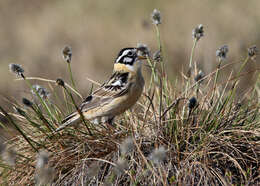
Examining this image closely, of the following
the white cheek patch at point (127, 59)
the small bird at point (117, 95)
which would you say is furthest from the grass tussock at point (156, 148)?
the white cheek patch at point (127, 59)

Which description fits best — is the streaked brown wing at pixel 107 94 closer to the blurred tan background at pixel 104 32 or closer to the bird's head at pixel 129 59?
the bird's head at pixel 129 59

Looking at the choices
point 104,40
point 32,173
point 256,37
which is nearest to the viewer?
point 32,173

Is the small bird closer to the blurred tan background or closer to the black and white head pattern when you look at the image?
the black and white head pattern

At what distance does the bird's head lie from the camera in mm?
5301

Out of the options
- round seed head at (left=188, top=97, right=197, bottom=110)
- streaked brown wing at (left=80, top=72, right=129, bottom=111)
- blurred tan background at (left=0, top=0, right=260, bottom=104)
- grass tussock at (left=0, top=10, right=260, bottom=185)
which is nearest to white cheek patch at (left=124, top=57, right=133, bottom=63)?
streaked brown wing at (left=80, top=72, right=129, bottom=111)

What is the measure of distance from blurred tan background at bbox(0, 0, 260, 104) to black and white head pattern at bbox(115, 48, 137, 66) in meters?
5.92

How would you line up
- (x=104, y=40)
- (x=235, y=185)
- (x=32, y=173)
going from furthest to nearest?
(x=104, y=40) → (x=32, y=173) → (x=235, y=185)

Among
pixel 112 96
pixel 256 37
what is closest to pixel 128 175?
pixel 112 96

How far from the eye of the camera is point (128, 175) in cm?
436

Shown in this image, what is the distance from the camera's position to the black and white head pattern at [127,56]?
5316 mm

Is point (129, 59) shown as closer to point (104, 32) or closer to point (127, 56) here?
point (127, 56)

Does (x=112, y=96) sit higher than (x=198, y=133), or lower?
higher

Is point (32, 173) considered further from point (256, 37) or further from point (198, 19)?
point (198, 19)

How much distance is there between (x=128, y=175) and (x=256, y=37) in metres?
7.72
